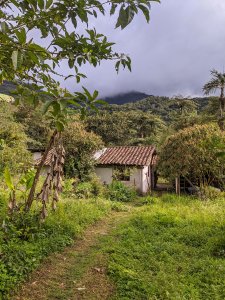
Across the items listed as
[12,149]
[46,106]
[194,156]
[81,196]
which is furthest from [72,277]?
[194,156]

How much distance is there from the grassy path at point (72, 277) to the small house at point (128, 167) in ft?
40.5

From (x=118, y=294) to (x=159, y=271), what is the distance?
1.12 m

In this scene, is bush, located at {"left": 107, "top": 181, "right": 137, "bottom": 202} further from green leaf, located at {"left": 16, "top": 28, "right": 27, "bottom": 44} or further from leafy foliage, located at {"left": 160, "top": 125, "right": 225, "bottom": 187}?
green leaf, located at {"left": 16, "top": 28, "right": 27, "bottom": 44}

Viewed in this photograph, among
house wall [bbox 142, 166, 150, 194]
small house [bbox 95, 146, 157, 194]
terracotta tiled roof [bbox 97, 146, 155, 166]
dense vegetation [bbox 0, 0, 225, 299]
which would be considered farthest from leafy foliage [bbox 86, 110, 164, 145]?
dense vegetation [bbox 0, 0, 225, 299]

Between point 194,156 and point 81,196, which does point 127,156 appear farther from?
point 81,196

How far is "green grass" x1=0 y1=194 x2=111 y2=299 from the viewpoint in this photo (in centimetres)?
486

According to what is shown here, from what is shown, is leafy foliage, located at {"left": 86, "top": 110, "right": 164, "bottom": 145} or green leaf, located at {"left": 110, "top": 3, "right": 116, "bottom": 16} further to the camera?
leafy foliage, located at {"left": 86, "top": 110, "right": 164, "bottom": 145}

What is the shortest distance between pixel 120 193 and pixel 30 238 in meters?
10.8

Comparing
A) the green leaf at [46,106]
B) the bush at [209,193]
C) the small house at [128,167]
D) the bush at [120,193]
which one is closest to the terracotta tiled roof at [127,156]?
the small house at [128,167]

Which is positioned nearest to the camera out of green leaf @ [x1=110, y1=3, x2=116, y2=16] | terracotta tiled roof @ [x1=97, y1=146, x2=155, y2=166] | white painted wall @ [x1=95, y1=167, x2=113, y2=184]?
green leaf @ [x1=110, y1=3, x2=116, y2=16]

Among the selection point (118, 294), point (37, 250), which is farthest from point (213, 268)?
point (37, 250)

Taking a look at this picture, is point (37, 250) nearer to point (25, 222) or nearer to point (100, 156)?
point (25, 222)

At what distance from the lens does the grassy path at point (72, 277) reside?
4.76 metres

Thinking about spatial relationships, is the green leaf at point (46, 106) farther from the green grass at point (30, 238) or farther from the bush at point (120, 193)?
the bush at point (120, 193)
